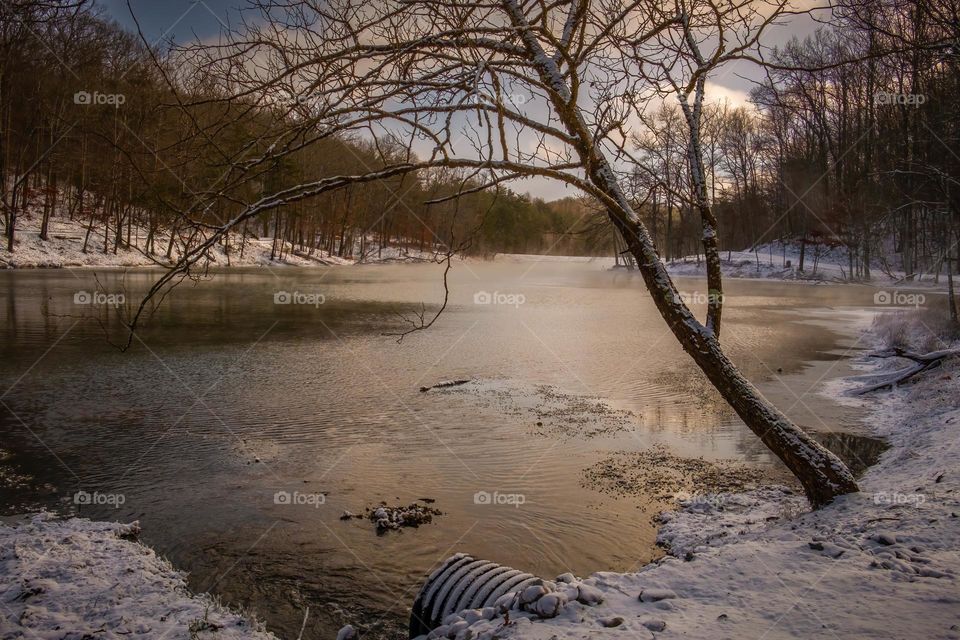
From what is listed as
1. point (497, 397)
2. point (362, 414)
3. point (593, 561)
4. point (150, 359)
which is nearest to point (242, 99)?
point (593, 561)

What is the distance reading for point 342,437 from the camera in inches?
379

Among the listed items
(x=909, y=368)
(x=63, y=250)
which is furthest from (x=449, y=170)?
(x=63, y=250)

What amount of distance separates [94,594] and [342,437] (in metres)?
4.92

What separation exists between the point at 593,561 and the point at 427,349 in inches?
454

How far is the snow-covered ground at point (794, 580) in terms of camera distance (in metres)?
3.61

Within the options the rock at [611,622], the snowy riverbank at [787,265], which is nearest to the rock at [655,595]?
the rock at [611,622]

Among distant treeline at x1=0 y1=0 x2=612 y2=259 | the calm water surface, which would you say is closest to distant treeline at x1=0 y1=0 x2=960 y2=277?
distant treeline at x1=0 y1=0 x2=612 y2=259

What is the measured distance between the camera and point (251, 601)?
521 cm

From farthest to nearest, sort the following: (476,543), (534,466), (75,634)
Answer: (534,466) < (476,543) < (75,634)

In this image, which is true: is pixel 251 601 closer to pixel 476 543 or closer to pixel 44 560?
pixel 44 560

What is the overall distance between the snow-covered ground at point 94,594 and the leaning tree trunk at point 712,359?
433cm

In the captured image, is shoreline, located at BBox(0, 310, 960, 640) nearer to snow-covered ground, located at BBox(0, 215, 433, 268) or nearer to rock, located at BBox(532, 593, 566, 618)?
rock, located at BBox(532, 593, 566, 618)

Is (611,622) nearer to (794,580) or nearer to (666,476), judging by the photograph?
(794,580)

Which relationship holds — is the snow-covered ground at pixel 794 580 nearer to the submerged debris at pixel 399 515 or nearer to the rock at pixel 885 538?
the rock at pixel 885 538
